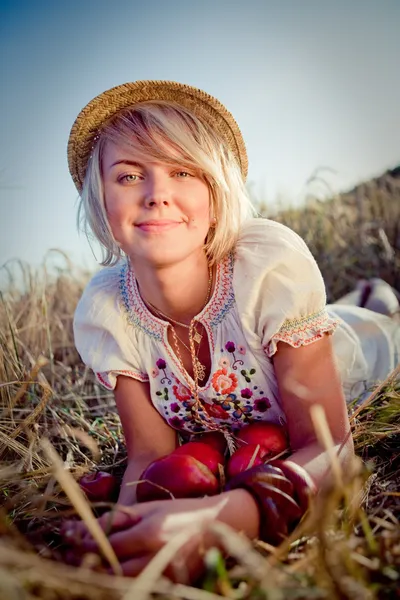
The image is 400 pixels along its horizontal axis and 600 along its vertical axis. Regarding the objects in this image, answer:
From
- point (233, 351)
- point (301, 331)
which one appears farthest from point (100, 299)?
point (301, 331)

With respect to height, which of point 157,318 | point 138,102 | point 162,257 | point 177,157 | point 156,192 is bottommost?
point 157,318

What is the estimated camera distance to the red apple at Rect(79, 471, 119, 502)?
1.67 meters

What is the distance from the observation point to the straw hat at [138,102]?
190 centimetres

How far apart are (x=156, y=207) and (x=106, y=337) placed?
0.60m

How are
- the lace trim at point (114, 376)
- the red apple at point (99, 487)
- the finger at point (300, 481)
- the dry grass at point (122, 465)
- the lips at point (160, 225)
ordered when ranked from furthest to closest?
the lace trim at point (114, 376) → the lips at point (160, 225) → the red apple at point (99, 487) → the finger at point (300, 481) → the dry grass at point (122, 465)

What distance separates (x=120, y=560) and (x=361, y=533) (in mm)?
601

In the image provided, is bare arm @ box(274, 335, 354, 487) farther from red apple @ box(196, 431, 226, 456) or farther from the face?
the face

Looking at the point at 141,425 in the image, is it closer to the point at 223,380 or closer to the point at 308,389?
the point at 223,380

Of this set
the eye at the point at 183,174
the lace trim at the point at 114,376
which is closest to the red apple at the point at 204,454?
the lace trim at the point at 114,376

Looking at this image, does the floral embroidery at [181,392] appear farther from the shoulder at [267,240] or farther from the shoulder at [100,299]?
the shoulder at [267,240]

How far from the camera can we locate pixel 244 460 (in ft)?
5.09

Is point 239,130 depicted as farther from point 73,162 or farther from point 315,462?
point 315,462

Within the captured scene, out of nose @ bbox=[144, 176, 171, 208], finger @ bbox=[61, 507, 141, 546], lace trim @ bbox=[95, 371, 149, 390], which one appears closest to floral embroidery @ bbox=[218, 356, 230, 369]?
lace trim @ bbox=[95, 371, 149, 390]

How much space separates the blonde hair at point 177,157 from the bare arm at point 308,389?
50 cm
